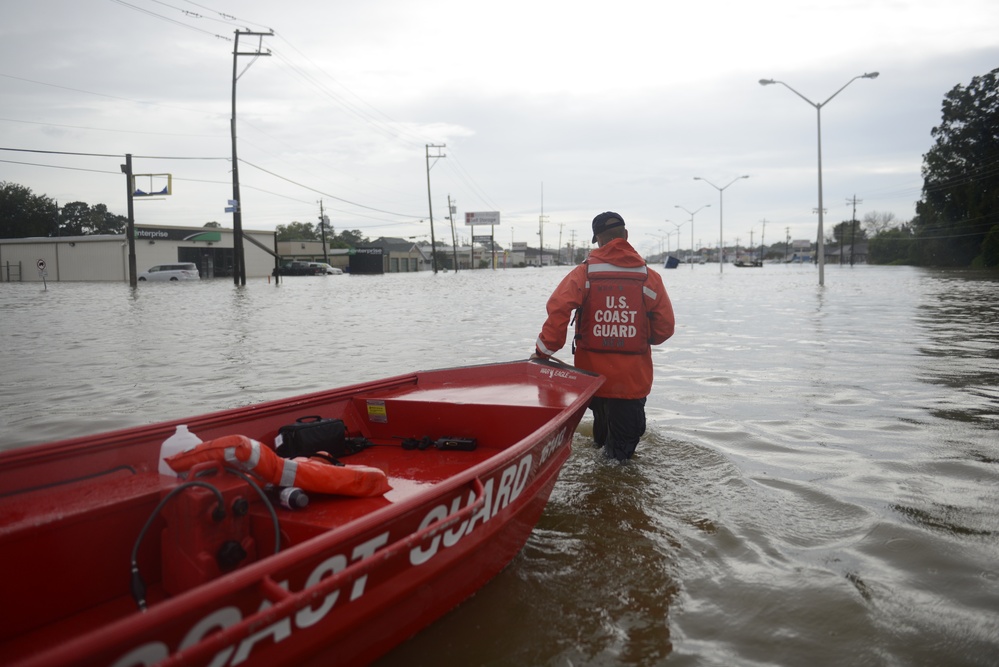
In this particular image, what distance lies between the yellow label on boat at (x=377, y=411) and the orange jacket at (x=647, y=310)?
4.22 feet

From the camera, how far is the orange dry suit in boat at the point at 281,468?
2.83 m

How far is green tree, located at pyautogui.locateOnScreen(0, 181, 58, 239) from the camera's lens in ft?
220

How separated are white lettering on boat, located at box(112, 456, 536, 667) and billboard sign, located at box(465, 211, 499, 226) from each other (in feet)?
379

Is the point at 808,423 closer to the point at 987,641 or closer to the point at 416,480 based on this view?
the point at 987,641

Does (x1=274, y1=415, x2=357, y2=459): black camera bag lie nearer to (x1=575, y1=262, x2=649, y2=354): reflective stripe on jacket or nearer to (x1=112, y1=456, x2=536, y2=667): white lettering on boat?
(x1=112, y1=456, x2=536, y2=667): white lettering on boat

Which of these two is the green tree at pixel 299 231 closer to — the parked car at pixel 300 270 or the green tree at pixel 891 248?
the parked car at pixel 300 270

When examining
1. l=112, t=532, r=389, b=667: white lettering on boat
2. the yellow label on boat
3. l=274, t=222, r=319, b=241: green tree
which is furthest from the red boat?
l=274, t=222, r=319, b=241: green tree

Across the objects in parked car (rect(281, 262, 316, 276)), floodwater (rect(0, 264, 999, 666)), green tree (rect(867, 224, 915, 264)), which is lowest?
floodwater (rect(0, 264, 999, 666))

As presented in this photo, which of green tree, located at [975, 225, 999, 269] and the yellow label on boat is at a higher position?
green tree, located at [975, 225, 999, 269]

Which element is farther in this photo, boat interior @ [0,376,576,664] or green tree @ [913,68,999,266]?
green tree @ [913,68,999,266]

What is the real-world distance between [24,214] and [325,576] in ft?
268

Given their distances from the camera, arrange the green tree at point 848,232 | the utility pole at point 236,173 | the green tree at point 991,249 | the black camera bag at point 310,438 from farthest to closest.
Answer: the green tree at point 848,232
the green tree at point 991,249
the utility pole at point 236,173
the black camera bag at point 310,438

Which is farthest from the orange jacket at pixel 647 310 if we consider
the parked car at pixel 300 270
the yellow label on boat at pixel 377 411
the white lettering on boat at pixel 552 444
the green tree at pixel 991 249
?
the green tree at pixel 991 249

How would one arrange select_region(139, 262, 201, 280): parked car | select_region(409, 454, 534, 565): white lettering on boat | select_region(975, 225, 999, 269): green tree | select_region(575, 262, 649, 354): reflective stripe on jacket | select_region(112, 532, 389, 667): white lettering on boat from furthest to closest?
select_region(975, 225, 999, 269): green tree → select_region(139, 262, 201, 280): parked car → select_region(575, 262, 649, 354): reflective stripe on jacket → select_region(409, 454, 534, 565): white lettering on boat → select_region(112, 532, 389, 667): white lettering on boat
